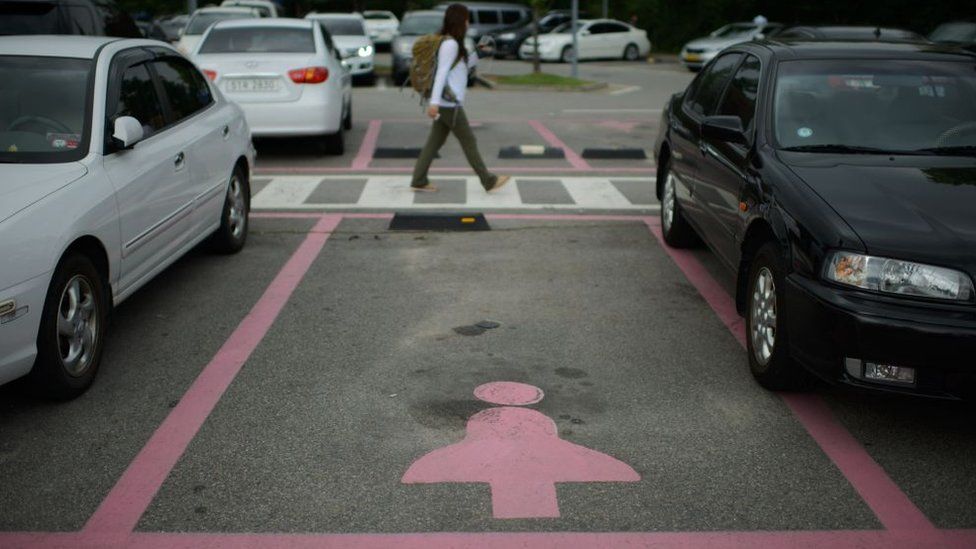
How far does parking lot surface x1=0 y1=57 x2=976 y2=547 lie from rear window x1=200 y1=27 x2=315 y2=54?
5101 mm

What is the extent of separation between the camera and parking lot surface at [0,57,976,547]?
12.4 feet

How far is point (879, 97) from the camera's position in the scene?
19.0 ft

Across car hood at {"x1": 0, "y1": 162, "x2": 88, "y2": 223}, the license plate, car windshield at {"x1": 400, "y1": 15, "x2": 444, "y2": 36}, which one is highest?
car hood at {"x1": 0, "y1": 162, "x2": 88, "y2": 223}

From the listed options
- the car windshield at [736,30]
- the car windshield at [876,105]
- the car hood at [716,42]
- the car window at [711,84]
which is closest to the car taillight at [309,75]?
the car window at [711,84]

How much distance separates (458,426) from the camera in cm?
461

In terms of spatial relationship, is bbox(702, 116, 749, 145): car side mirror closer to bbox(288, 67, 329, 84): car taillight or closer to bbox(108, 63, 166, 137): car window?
bbox(108, 63, 166, 137): car window

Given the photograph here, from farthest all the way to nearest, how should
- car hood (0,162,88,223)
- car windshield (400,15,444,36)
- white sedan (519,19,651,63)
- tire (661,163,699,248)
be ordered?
white sedan (519,19,651,63) < car windshield (400,15,444,36) < tire (661,163,699,248) < car hood (0,162,88,223)

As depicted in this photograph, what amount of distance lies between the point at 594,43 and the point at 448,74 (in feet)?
87.9

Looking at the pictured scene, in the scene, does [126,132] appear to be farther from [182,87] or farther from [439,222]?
[439,222]

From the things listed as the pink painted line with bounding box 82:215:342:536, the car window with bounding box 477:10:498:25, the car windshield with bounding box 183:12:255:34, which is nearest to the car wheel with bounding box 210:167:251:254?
the pink painted line with bounding box 82:215:342:536

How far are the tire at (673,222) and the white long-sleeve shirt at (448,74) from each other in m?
2.40

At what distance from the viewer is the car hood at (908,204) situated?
4.30 metres

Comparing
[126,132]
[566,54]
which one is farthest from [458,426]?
[566,54]

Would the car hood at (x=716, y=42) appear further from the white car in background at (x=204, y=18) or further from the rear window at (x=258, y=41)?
the rear window at (x=258, y=41)
